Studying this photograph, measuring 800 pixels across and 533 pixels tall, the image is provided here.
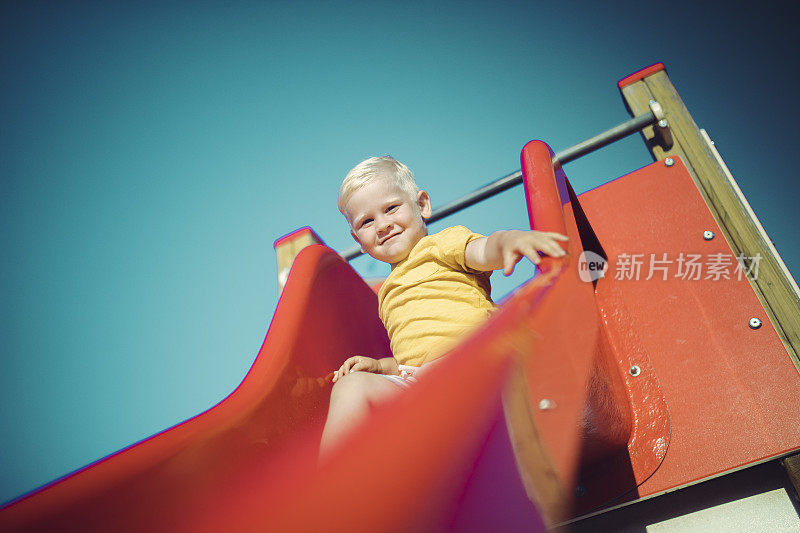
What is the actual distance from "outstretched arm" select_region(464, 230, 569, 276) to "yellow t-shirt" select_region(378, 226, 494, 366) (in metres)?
0.06

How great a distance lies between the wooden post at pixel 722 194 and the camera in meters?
0.78

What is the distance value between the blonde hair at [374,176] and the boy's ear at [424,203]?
14mm

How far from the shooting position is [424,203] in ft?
3.29

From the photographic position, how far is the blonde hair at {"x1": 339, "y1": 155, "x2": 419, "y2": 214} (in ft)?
3.04

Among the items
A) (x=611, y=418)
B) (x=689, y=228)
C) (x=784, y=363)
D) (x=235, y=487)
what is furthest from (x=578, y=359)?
(x=689, y=228)

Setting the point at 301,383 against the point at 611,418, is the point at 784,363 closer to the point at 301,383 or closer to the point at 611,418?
the point at 611,418

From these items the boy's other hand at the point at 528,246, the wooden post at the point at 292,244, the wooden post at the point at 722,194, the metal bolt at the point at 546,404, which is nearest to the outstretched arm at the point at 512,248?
the boy's other hand at the point at 528,246

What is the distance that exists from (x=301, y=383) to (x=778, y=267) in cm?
86

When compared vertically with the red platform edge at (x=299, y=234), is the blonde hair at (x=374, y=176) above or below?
below

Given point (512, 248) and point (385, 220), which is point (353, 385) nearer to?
point (512, 248)

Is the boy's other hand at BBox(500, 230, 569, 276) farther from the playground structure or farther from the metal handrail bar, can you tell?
the metal handrail bar

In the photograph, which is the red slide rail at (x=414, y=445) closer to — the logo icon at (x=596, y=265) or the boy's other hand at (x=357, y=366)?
the boy's other hand at (x=357, y=366)

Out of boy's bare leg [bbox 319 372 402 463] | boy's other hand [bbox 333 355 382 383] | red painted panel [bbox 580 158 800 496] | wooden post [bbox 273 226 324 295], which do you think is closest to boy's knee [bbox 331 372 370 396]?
boy's bare leg [bbox 319 372 402 463]

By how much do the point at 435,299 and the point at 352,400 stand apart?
275 millimetres
